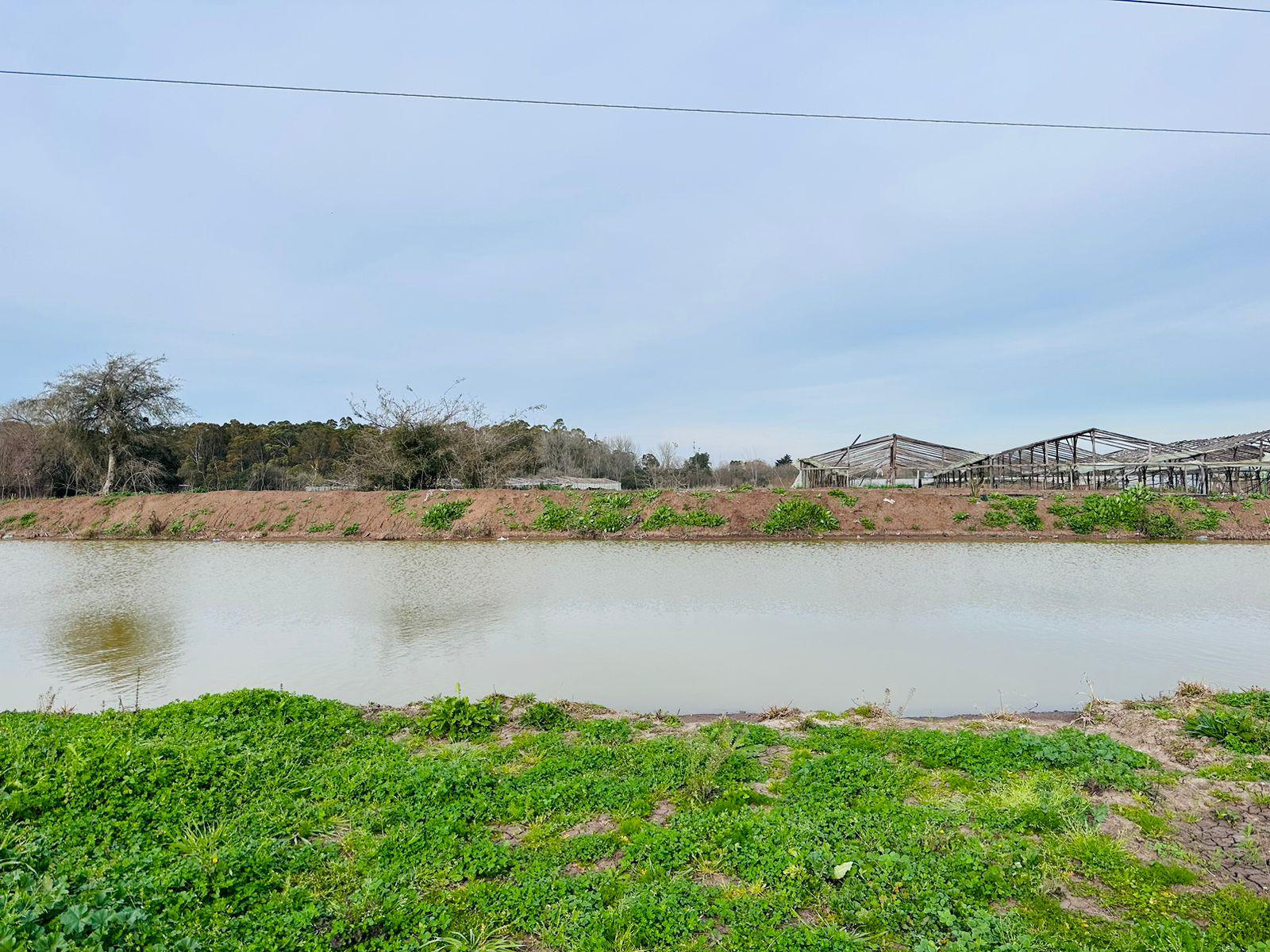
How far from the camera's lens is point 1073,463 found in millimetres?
29734

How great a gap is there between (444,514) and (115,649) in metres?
18.8

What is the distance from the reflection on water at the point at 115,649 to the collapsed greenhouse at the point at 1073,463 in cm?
2757

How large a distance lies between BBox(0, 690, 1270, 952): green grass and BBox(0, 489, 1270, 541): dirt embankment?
19.9 m

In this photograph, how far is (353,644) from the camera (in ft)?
29.3

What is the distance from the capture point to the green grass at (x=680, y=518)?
25.4 m

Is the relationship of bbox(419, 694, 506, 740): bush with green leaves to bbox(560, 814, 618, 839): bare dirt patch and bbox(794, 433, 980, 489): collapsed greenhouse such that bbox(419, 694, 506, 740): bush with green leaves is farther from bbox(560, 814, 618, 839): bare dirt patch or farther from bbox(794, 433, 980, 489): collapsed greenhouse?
bbox(794, 433, 980, 489): collapsed greenhouse

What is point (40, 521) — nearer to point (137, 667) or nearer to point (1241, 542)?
point (137, 667)

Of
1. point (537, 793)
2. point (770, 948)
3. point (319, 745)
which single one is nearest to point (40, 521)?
point (319, 745)

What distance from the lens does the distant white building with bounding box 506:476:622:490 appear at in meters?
35.7

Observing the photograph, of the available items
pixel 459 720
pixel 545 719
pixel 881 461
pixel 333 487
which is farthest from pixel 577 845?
pixel 333 487

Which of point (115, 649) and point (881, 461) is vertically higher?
point (881, 461)

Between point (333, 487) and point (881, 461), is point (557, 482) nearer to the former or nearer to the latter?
point (333, 487)

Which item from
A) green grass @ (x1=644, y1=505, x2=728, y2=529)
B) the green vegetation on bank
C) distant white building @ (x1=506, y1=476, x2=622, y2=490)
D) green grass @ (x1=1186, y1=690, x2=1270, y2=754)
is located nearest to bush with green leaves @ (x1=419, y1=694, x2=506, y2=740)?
green grass @ (x1=1186, y1=690, x2=1270, y2=754)

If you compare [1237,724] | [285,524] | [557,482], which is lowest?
[1237,724]
